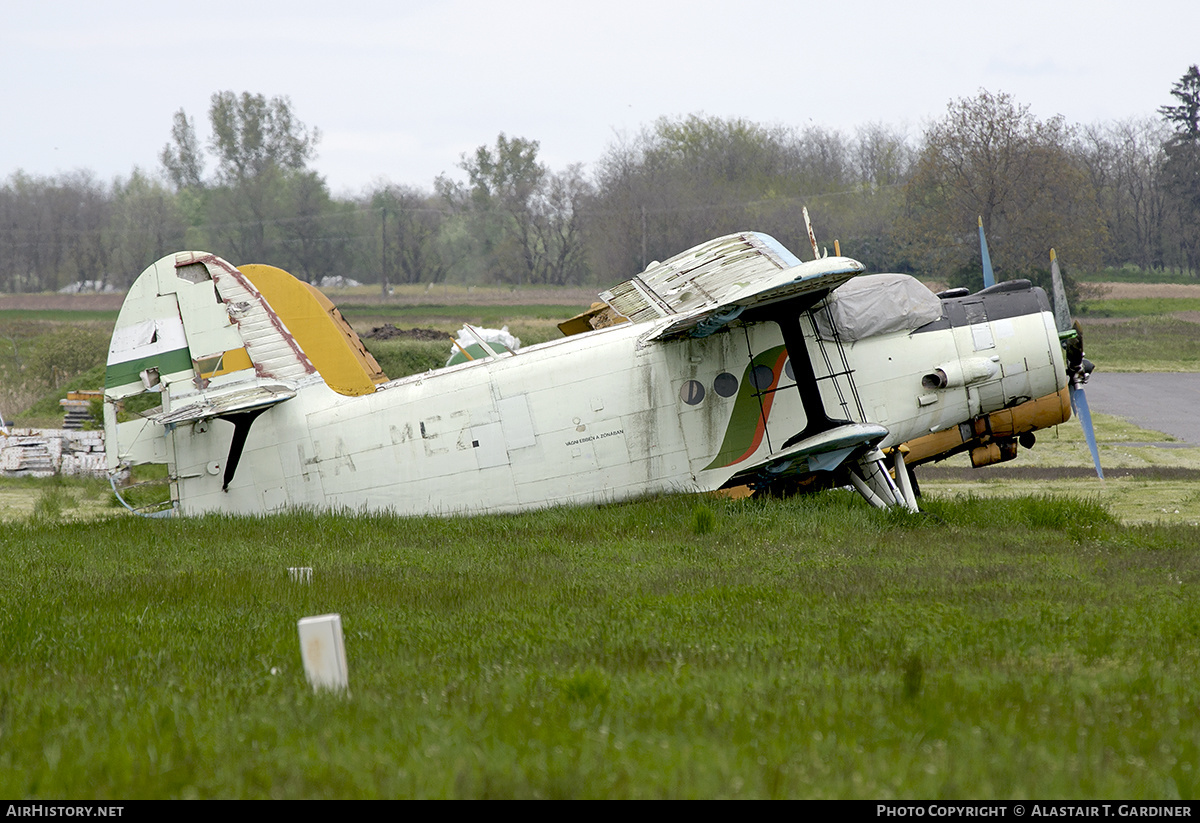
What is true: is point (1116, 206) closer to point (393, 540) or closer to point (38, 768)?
point (393, 540)

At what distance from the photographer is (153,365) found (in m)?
13.5

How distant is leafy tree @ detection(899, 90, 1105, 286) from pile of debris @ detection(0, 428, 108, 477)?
1623 inches

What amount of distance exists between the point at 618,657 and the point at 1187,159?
81.6m

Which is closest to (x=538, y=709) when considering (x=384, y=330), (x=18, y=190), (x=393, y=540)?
(x=393, y=540)

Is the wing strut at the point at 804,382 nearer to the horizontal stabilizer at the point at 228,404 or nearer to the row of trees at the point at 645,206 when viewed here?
the horizontal stabilizer at the point at 228,404

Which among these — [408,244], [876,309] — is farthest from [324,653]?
[408,244]

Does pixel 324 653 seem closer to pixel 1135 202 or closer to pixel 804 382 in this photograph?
pixel 804 382

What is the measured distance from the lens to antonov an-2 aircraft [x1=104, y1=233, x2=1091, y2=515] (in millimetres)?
12695

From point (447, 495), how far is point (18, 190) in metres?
85.0

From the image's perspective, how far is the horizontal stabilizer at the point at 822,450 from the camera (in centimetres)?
1195

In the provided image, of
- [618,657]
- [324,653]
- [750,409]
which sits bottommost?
[618,657]

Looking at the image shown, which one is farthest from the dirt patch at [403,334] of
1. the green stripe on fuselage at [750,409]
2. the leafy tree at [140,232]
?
the leafy tree at [140,232]

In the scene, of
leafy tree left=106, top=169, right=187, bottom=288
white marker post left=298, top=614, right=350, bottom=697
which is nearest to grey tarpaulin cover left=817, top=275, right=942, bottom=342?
white marker post left=298, top=614, right=350, bottom=697

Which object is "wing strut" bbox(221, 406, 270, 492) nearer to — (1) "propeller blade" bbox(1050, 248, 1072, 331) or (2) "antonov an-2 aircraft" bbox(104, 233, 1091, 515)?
(2) "antonov an-2 aircraft" bbox(104, 233, 1091, 515)
